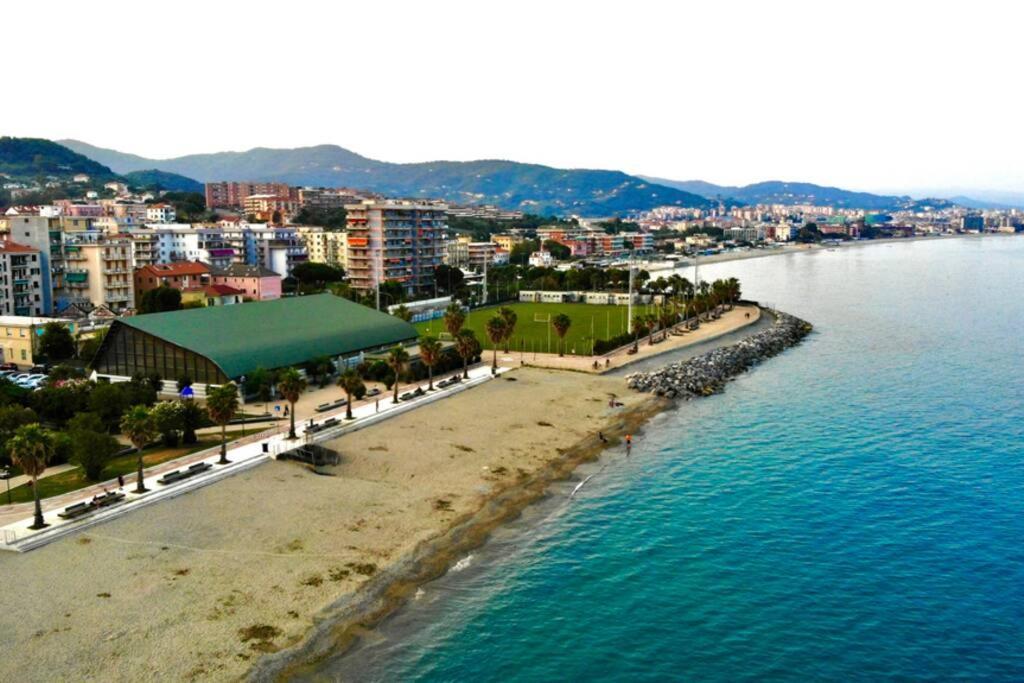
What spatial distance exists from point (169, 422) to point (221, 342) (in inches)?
519

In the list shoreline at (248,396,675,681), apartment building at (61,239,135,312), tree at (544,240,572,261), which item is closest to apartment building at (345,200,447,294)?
apartment building at (61,239,135,312)

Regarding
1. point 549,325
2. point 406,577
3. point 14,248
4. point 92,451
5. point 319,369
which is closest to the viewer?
point 406,577

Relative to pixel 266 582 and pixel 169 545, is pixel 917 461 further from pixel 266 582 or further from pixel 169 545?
pixel 169 545

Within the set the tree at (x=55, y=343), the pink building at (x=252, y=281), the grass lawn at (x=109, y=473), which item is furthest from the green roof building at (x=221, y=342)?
the pink building at (x=252, y=281)

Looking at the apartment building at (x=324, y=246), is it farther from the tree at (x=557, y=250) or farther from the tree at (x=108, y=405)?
the tree at (x=108, y=405)

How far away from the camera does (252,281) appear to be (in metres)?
91.9

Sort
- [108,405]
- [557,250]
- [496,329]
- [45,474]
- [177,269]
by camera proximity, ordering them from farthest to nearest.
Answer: [557,250] < [177,269] < [496,329] < [108,405] < [45,474]

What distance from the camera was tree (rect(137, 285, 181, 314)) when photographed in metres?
78.8

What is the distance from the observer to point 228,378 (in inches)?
1843

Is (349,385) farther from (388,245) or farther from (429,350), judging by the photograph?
(388,245)

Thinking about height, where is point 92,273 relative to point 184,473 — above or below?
above

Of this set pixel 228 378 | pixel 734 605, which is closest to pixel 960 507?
pixel 734 605

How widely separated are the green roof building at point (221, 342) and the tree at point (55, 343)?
10.7 meters

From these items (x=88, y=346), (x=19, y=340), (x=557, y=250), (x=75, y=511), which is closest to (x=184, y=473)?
(x=75, y=511)
